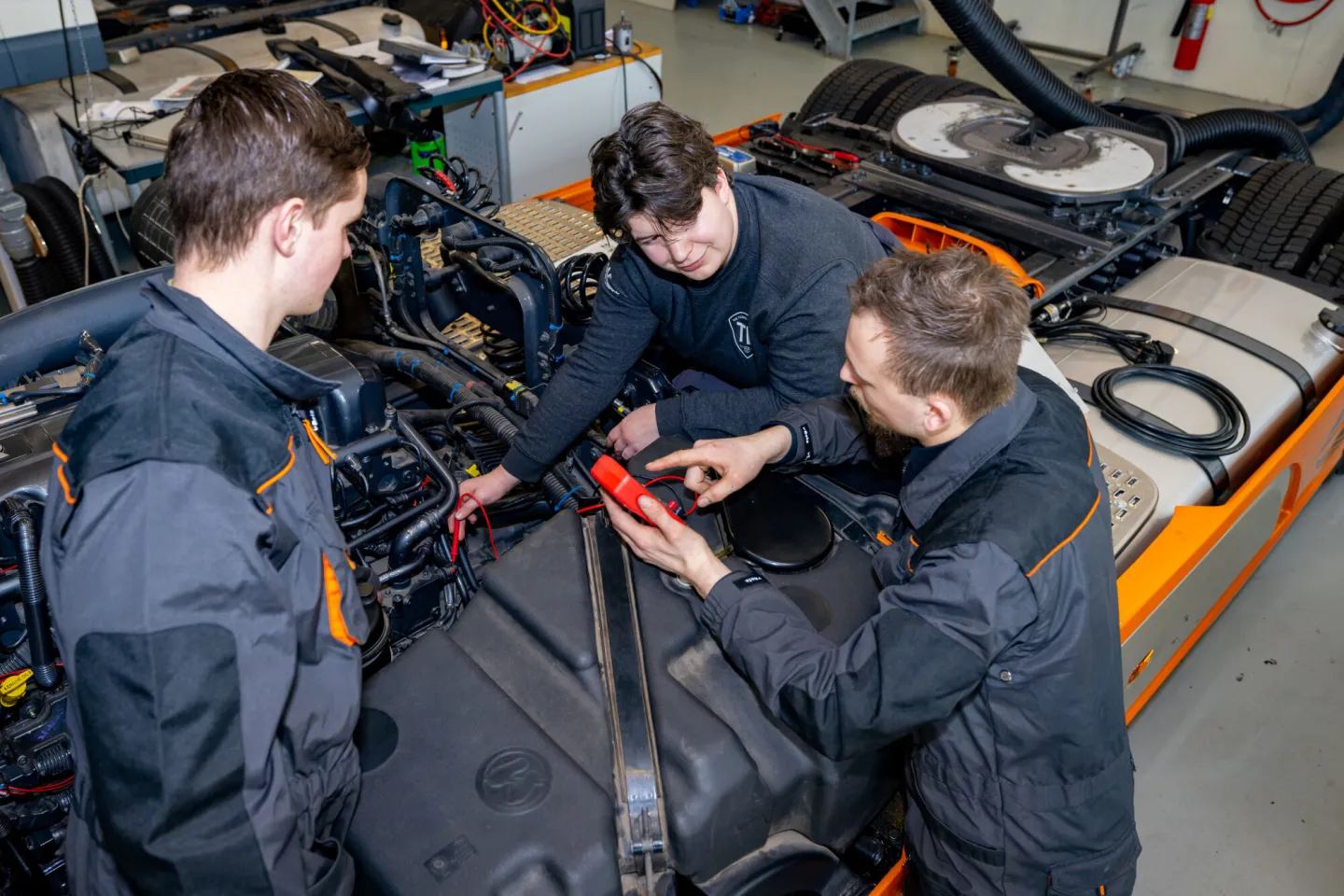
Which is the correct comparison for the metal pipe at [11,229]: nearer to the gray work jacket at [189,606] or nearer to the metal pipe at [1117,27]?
the gray work jacket at [189,606]

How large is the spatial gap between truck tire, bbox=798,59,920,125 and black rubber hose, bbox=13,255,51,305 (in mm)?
3392

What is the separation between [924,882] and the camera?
5.81ft

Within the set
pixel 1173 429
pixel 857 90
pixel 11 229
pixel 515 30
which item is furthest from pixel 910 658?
pixel 515 30

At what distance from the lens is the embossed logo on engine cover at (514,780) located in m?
1.45

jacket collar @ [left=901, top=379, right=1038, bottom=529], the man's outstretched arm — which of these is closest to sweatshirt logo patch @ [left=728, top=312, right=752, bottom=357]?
jacket collar @ [left=901, top=379, right=1038, bottom=529]

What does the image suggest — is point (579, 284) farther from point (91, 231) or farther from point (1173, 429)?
point (91, 231)

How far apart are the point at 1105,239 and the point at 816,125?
1.55 metres

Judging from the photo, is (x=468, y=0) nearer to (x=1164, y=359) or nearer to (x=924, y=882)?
(x=1164, y=359)

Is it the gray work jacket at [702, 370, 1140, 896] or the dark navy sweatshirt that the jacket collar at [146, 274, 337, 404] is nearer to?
the gray work jacket at [702, 370, 1140, 896]

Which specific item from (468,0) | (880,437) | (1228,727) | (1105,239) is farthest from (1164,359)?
(468,0)

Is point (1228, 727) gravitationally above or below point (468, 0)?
below

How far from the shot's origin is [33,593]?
5.01 feet

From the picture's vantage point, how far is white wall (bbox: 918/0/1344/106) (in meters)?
6.78

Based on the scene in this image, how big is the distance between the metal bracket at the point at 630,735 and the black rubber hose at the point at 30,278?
3080 mm
